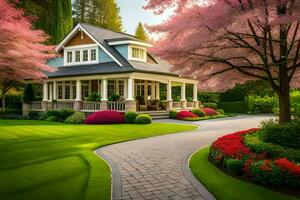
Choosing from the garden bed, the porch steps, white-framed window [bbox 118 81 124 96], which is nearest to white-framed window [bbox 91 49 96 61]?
white-framed window [bbox 118 81 124 96]

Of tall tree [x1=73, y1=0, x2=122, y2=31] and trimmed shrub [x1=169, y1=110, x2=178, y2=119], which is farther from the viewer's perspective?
tall tree [x1=73, y1=0, x2=122, y2=31]

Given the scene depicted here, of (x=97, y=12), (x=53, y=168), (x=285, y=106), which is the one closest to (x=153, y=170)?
(x=53, y=168)

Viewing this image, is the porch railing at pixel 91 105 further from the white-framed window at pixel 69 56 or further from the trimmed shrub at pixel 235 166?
the trimmed shrub at pixel 235 166

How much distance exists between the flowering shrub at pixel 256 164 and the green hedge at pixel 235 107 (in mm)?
28751

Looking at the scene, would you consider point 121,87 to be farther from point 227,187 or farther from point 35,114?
point 227,187

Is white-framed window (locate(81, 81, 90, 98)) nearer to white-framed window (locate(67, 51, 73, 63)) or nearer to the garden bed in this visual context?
white-framed window (locate(67, 51, 73, 63))

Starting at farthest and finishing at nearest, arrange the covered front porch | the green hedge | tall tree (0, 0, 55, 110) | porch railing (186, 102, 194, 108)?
1. the green hedge
2. porch railing (186, 102, 194, 108)
3. the covered front porch
4. tall tree (0, 0, 55, 110)

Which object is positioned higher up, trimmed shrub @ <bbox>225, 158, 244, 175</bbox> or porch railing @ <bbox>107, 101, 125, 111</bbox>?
porch railing @ <bbox>107, 101, 125, 111</bbox>

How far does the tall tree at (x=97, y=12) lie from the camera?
55844 millimetres

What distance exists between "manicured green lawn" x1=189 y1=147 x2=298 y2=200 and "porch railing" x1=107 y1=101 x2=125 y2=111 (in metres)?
16.8

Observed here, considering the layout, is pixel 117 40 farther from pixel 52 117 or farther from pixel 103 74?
pixel 52 117

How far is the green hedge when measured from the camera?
125ft

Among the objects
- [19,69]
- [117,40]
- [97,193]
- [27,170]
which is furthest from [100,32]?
[97,193]

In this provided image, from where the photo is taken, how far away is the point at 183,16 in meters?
9.46
